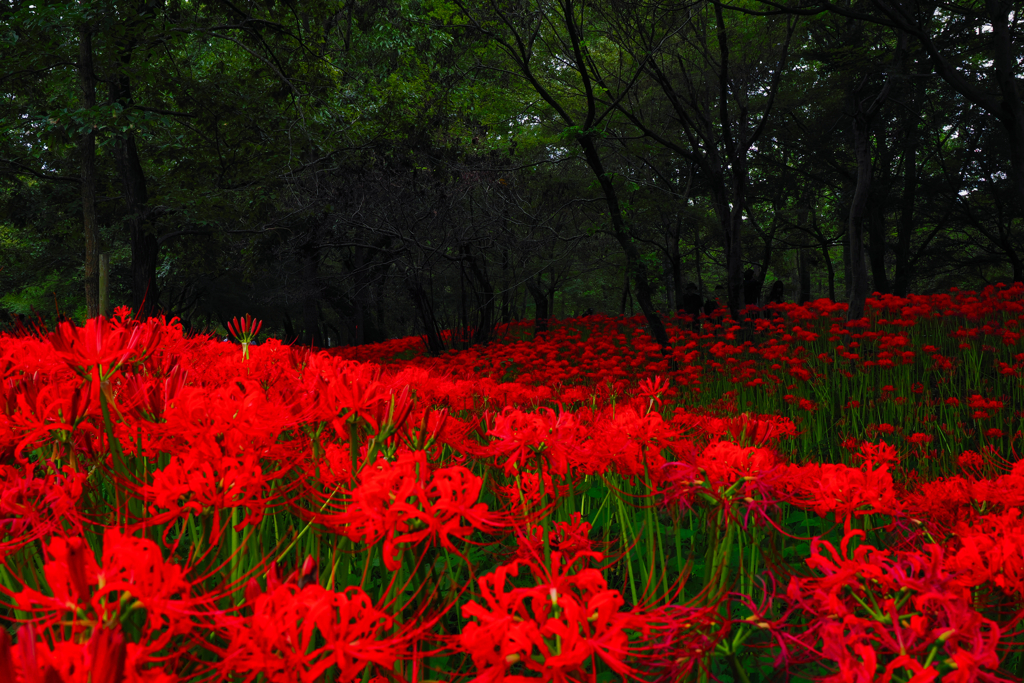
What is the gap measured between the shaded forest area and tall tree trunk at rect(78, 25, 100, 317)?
33 mm

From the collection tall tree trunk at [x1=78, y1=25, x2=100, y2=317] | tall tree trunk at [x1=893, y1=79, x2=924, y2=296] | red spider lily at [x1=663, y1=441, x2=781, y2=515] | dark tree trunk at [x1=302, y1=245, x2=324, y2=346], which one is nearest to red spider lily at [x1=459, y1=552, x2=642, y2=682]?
red spider lily at [x1=663, y1=441, x2=781, y2=515]

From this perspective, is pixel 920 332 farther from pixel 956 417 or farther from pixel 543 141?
pixel 543 141

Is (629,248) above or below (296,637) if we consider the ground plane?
above

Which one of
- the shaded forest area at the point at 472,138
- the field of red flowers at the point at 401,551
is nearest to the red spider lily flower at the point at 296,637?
the field of red flowers at the point at 401,551

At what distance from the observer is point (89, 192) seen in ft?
28.2

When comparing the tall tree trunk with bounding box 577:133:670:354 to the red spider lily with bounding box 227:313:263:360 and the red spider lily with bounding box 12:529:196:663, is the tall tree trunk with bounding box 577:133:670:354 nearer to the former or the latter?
the red spider lily with bounding box 227:313:263:360

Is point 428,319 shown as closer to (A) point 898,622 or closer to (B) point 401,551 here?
(B) point 401,551

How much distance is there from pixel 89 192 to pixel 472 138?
699cm

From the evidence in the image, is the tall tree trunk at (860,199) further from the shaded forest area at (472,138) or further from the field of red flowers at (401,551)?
the field of red flowers at (401,551)

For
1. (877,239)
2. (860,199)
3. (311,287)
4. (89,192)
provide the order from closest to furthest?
(860,199)
(89,192)
(311,287)
(877,239)

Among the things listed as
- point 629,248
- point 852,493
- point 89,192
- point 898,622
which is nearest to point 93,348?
point 898,622

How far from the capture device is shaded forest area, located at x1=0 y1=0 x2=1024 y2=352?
8641 millimetres

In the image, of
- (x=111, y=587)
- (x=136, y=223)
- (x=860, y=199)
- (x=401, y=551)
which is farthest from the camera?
(x=136, y=223)

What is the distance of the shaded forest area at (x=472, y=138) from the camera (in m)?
8.64
